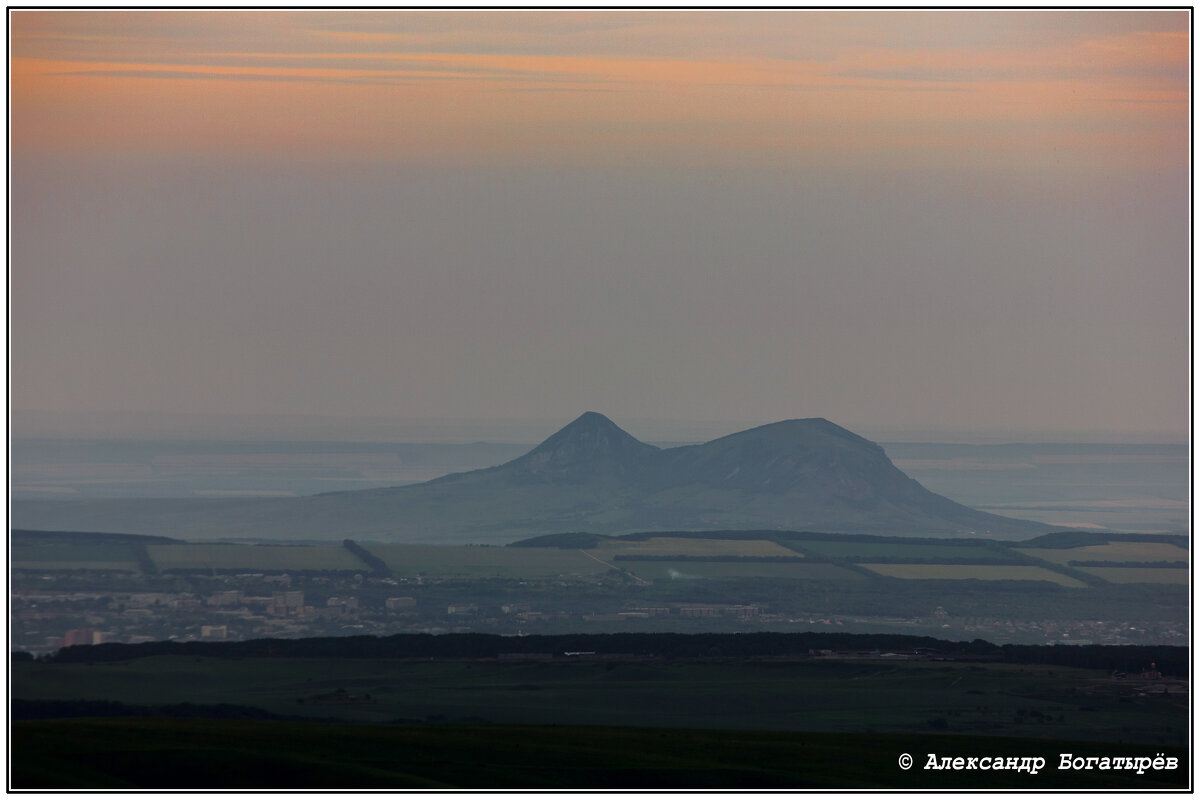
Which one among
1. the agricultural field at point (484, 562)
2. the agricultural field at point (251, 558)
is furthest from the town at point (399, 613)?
the agricultural field at point (484, 562)

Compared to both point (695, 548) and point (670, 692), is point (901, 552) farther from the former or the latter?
point (670, 692)

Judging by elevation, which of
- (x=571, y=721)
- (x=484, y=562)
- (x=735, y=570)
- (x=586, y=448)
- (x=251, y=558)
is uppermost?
(x=586, y=448)

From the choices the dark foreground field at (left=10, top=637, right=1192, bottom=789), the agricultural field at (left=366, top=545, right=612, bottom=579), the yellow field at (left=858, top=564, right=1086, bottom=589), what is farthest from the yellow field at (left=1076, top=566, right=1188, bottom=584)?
the agricultural field at (left=366, top=545, right=612, bottom=579)

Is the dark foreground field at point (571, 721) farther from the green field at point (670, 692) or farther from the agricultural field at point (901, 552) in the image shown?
the agricultural field at point (901, 552)

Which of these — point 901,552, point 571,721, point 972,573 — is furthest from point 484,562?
point 571,721

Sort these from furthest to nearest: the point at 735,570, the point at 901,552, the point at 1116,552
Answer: the point at 901,552 → the point at 735,570 → the point at 1116,552

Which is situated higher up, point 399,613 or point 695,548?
point 695,548

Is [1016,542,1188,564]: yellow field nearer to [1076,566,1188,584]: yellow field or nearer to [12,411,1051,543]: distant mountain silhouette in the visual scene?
[1076,566,1188,584]: yellow field
